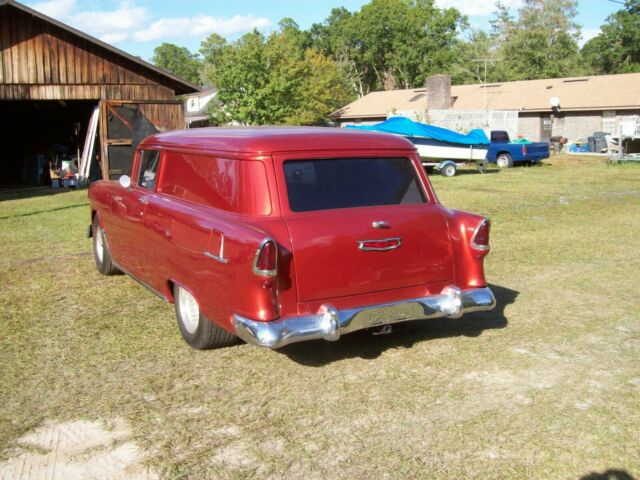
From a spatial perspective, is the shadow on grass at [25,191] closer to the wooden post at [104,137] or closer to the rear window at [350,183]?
the wooden post at [104,137]

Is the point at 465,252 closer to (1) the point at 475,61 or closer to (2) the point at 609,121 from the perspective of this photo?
(2) the point at 609,121

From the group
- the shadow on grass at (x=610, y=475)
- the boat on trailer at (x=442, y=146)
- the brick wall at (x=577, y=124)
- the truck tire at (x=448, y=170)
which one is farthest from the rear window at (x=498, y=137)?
the shadow on grass at (x=610, y=475)

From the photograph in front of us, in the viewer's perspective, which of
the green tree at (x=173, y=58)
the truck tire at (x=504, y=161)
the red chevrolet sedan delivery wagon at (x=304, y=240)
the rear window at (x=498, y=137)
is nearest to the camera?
the red chevrolet sedan delivery wagon at (x=304, y=240)

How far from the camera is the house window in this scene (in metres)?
37.6

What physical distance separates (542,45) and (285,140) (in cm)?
6662

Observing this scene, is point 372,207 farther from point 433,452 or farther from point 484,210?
point 484,210

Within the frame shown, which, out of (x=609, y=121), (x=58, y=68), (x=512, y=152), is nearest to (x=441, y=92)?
(x=609, y=121)

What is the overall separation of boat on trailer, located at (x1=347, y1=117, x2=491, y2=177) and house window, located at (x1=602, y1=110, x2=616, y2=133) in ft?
56.8

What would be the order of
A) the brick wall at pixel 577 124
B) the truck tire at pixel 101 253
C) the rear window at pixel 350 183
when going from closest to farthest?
the rear window at pixel 350 183
the truck tire at pixel 101 253
the brick wall at pixel 577 124

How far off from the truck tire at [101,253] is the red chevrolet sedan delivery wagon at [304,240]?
2.02 m

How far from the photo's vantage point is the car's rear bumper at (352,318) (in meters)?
4.38

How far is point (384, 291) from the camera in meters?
4.88

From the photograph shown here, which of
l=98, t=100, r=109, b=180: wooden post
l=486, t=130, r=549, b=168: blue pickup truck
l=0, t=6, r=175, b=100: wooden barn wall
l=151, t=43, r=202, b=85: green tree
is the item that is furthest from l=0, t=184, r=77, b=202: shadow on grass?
l=151, t=43, r=202, b=85: green tree

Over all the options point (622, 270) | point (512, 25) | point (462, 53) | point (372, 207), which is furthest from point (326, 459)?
point (512, 25)
